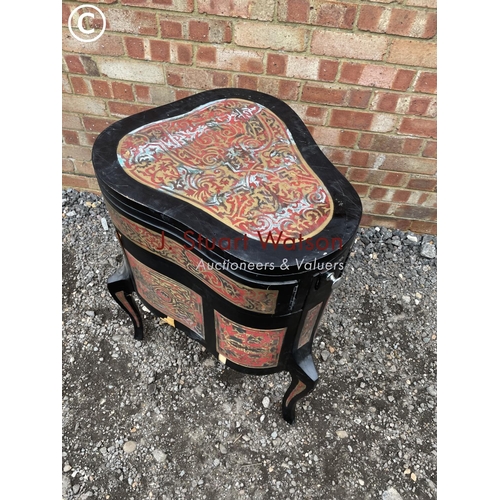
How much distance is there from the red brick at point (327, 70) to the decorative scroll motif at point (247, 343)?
1.11 meters

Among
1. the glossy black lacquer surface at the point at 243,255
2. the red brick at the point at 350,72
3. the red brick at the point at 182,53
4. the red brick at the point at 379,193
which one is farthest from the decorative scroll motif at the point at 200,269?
the red brick at the point at 379,193

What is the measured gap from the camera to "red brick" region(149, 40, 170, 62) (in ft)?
5.37

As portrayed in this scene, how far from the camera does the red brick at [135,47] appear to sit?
64.7 inches

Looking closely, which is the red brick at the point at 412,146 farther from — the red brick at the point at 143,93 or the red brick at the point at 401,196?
the red brick at the point at 143,93

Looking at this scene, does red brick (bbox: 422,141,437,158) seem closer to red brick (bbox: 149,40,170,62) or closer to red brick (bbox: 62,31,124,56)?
red brick (bbox: 149,40,170,62)

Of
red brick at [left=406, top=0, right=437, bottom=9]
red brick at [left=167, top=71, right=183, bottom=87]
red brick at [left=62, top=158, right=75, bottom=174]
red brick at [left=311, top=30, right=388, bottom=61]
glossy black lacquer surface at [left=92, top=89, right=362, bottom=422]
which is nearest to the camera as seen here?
glossy black lacquer surface at [left=92, top=89, right=362, bottom=422]

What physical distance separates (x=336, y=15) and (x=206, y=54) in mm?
530

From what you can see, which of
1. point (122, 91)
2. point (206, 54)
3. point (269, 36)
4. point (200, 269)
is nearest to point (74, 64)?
point (122, 91)

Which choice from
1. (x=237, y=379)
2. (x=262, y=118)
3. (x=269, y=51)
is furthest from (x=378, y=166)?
(x=237, y=379)

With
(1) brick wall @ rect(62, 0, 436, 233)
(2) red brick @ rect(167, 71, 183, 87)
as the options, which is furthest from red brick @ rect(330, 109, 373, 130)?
(2) red brick @ rect(167, 71, 183, 87)

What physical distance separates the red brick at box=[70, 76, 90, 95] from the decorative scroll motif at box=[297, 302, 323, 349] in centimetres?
150

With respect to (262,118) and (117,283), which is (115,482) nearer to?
(117,283)

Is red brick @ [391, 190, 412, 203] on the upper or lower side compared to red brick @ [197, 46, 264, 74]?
lower

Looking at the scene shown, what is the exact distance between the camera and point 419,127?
1800 mm
